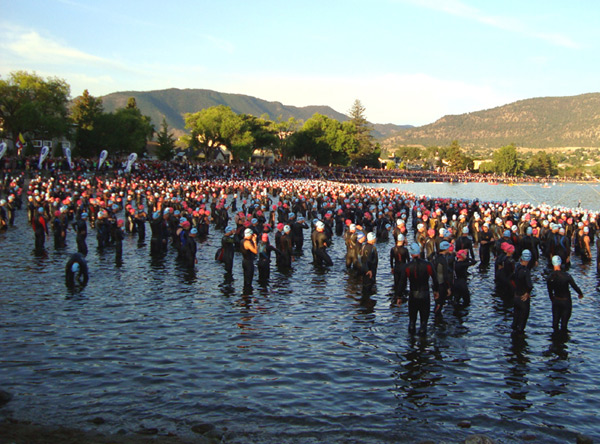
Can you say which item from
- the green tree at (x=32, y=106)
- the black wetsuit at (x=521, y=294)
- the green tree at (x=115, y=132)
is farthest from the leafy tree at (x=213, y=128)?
the black wetsuit at (x=521, y=294)

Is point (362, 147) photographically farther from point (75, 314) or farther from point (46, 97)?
point (75, 314)

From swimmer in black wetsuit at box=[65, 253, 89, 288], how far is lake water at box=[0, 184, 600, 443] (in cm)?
37

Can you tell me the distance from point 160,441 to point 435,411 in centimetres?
440

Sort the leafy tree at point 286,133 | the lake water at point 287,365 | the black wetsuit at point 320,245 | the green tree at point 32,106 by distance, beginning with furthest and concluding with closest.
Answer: the leafy tree at point 286,133 < the green tree at point 32,106 < the black wetsuit at point 320,245 < the lake water at point 287,365

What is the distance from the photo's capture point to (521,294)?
11711mm

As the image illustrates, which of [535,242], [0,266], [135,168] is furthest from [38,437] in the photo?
[135,168]

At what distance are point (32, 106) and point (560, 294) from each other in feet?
215

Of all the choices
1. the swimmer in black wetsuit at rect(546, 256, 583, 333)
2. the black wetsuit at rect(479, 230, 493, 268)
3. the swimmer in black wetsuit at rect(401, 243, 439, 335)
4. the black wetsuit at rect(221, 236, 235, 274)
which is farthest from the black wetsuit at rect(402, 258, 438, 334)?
the black wetsuit at rect(479, 230, 493, 268)

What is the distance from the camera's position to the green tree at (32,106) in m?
63.5

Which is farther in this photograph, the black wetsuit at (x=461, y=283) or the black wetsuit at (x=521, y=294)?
the black wetsuit at (x=461, y=283)

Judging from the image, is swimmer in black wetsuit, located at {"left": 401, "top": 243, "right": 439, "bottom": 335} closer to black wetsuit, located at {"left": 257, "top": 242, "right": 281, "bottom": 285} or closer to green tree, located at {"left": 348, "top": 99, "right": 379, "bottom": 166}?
black wetsuit, located at {"left": 257, "top": 242, "right": 281, "bottom": 285}

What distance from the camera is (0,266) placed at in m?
19.1

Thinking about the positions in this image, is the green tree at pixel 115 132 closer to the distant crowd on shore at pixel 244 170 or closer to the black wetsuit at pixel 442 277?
the distant crowd on shore at pixel 244 170

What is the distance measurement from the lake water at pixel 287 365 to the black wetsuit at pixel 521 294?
0.48 m
